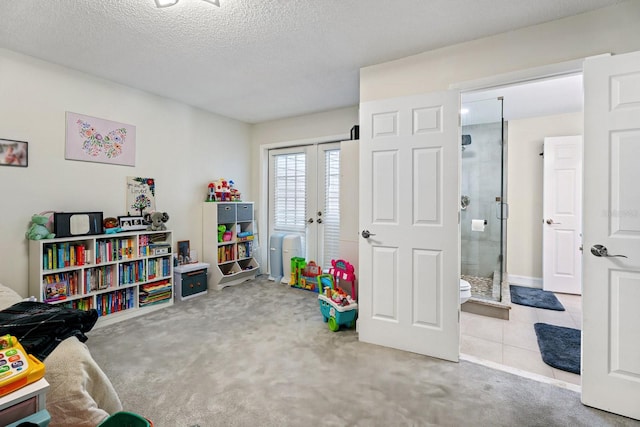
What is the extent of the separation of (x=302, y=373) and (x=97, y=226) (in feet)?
7.95

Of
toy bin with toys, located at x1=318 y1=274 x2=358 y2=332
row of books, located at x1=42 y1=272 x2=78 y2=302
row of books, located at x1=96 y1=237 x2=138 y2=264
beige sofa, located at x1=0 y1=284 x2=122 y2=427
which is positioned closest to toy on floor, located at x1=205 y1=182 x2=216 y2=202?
row of books, located at x1=96 y1=237 x2=138 y2=264

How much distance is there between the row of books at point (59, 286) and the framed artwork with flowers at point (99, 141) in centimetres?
112

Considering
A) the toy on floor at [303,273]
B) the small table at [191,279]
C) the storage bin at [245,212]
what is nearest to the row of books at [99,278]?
the small table at [191,279]

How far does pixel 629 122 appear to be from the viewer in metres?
1.71

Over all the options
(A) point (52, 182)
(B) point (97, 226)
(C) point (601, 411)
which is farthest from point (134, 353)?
(C) point (601, 411)

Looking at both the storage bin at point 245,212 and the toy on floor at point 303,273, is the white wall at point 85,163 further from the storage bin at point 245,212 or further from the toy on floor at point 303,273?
the toy on floor at point 303,273

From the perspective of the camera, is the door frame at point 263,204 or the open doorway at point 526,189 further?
the door frame at point 263,204

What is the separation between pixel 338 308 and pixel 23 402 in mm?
2130

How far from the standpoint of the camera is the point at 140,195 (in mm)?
3512

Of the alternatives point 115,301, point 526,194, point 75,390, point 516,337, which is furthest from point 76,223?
point 526,194

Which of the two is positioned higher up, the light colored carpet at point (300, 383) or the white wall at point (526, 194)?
the white wall at point (526, 194)

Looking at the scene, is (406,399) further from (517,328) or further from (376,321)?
(517,328)

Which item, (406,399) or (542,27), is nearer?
(406,399)

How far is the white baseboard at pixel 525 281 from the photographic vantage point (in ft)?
13.9
